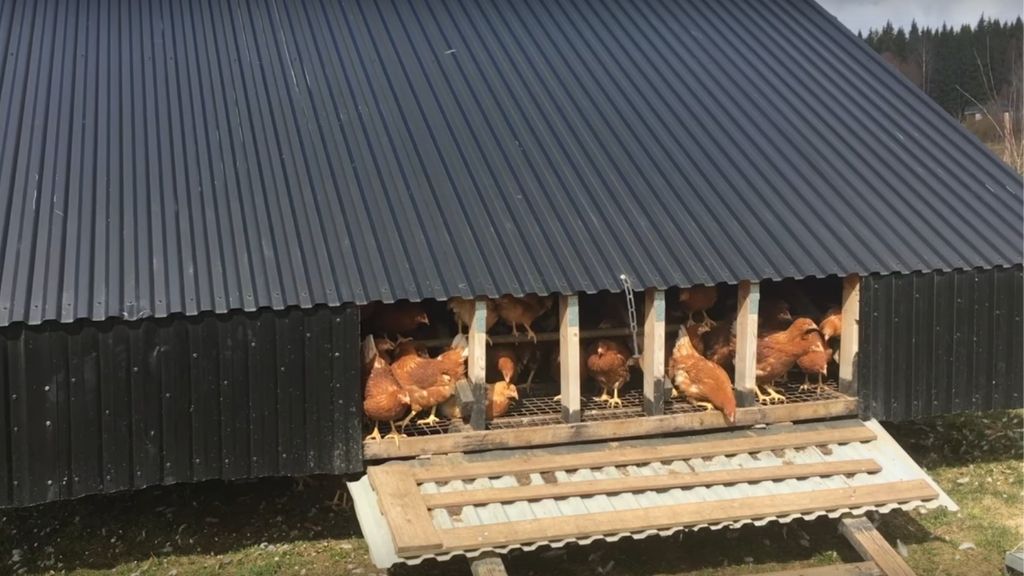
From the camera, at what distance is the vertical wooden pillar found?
728 cm

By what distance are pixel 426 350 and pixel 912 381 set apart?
13.1ft

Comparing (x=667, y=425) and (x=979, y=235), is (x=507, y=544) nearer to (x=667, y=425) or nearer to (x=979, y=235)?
(x=667, y=425)

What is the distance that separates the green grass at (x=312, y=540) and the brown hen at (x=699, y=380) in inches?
43.0

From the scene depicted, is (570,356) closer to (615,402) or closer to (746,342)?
(615,402)

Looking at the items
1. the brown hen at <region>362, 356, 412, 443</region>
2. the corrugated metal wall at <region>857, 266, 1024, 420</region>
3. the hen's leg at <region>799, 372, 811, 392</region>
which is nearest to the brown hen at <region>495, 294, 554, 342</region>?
the brown hen at <region>362, 356, 412, 443</region>

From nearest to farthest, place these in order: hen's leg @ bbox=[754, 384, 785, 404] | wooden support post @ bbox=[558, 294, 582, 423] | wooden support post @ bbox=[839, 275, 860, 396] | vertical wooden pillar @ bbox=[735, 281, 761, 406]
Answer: wooden support post @ bbox=[558, 294, 582, 423] → vertical wooden pillar @ bbox=[735, 281, 761, 406] → wooden support post @ bbox=[839, 275, 860, 396] → hen's leg @ bbox=[754, 384, 785, 404]

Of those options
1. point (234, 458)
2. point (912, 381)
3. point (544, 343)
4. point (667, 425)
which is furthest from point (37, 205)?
point (912, 381)

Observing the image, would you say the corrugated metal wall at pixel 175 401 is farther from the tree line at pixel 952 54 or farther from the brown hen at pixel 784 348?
the tree line at pixel 952 54

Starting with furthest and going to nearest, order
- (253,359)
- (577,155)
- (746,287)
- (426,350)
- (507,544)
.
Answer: (577,155), (426,350), (746,287), (253,359), (507,544)

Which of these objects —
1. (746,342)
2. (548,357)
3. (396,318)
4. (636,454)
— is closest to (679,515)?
(636,454)

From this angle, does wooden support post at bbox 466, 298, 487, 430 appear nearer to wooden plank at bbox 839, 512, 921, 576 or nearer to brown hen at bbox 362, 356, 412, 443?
brown hen at bbox 362, 356, 412, 443

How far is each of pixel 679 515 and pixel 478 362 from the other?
1814 mm

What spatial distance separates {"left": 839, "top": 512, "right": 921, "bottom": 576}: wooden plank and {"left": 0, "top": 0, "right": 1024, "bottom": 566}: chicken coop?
0.19 meters

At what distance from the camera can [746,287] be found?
23.8 ft
